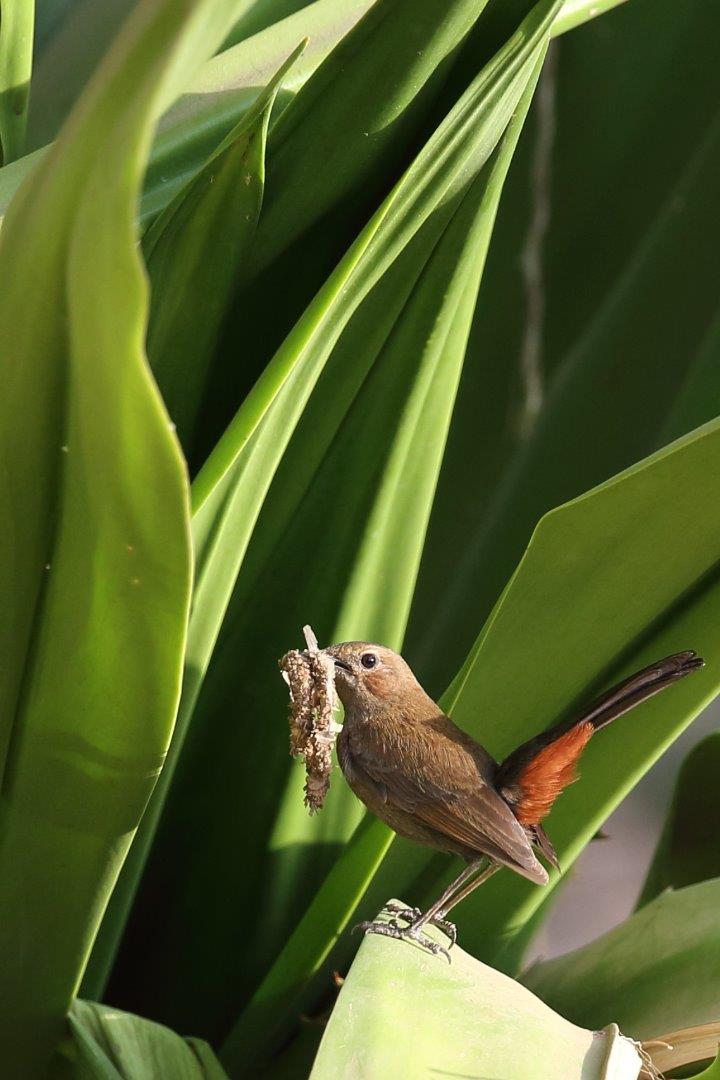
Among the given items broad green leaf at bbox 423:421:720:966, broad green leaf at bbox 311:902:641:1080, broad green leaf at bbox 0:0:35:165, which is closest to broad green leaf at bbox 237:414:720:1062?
broad green leaf at bbox 423:421:720:966

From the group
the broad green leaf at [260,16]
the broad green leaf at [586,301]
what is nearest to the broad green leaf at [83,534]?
the broad green leaf at [586,301]

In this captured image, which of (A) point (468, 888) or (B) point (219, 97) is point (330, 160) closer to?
(B) point (219, 97)

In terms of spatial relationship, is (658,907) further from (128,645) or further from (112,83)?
(112,83)

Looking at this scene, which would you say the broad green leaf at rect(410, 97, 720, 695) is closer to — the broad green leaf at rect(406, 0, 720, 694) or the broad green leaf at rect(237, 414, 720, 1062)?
the broad green leaf at rect(406, 0, 720, 694)

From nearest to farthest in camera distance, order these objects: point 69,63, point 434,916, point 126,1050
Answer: point 126,1050, point 434,916, point 69,63

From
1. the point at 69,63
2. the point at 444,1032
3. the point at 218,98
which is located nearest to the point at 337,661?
the point at 444,1032

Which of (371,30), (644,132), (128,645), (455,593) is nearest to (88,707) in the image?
(128,645)
